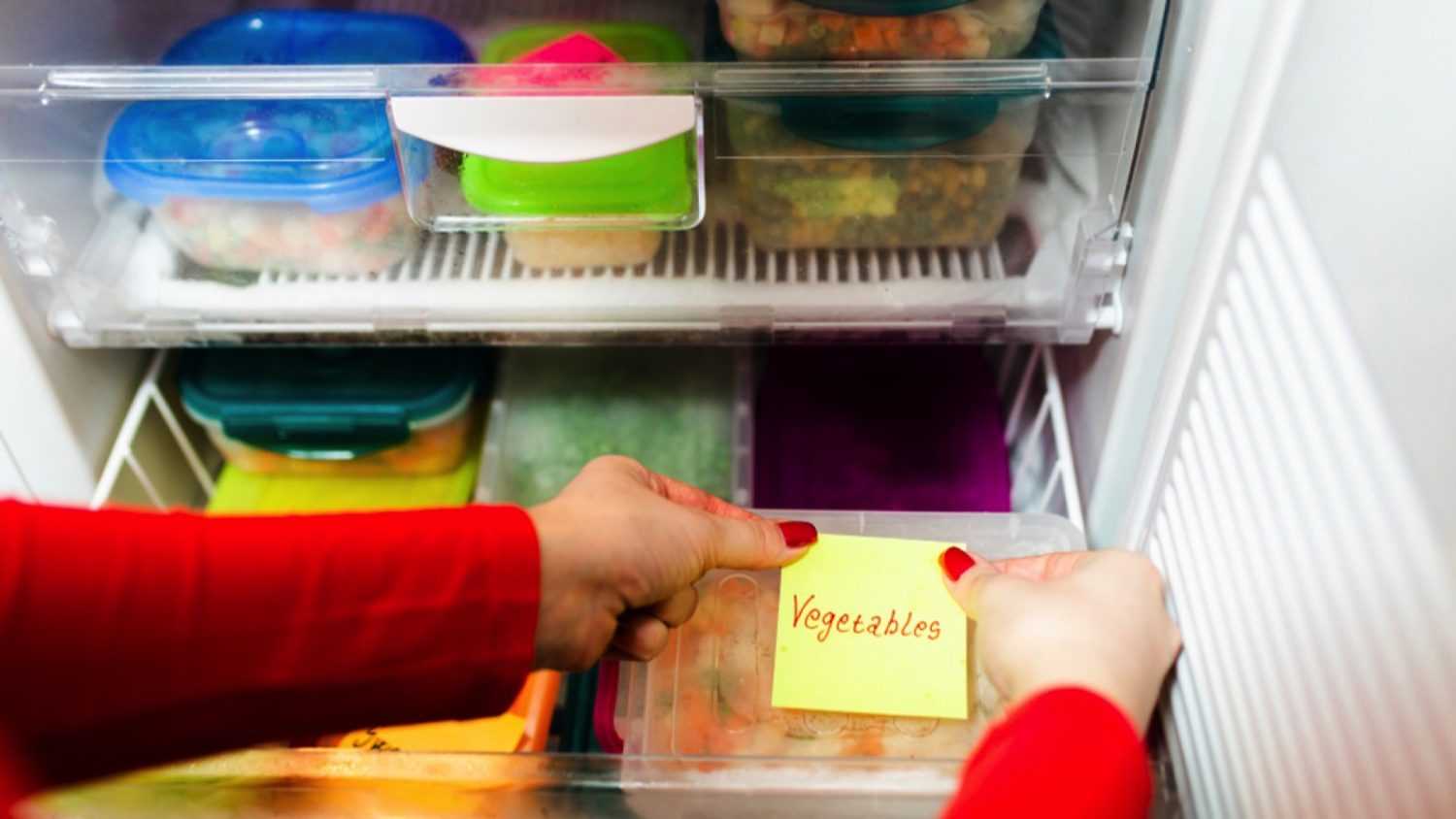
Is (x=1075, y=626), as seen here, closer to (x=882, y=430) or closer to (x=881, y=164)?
(x=881, y=164)

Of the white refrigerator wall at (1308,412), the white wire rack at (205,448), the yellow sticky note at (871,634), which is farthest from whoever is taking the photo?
the white wire rack at (205,448)

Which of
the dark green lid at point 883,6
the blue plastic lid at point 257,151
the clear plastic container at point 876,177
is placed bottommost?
the blue plastic lid at point 257,151

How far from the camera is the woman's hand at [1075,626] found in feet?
1.94

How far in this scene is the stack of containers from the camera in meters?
0.73

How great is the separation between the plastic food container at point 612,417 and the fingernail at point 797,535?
231mm

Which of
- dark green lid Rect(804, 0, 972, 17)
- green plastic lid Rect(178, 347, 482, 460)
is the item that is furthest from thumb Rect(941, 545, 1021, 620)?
green plastic lid Rect(178, 347, 482, 460)

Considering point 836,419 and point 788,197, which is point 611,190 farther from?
point 836,419

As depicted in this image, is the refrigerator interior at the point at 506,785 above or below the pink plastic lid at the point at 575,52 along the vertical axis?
below

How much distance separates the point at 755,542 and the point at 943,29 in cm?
34

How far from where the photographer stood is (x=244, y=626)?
547mm

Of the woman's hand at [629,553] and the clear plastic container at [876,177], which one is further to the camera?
the clear plastic container at [876,177]

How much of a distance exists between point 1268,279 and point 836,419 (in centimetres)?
54

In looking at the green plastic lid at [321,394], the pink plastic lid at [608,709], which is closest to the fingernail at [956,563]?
the pink plastic lid at [608,709]

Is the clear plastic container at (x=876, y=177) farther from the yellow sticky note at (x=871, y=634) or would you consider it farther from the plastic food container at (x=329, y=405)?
the plastic food container at (x=329, y=405)
